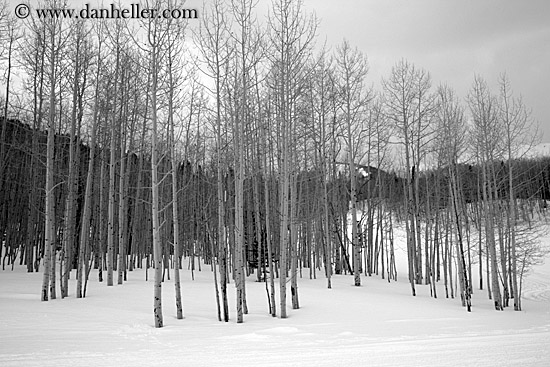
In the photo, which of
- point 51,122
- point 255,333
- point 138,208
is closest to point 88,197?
point 51,122

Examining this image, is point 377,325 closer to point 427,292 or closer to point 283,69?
point 283,69

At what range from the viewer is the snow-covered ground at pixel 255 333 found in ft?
17.9

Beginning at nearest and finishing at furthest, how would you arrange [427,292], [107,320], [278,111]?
[107,320] → [278,111] → [427,292]

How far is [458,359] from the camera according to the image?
17.2 ft

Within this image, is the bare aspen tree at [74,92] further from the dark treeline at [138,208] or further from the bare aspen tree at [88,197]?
the dark treeline at [138,208]

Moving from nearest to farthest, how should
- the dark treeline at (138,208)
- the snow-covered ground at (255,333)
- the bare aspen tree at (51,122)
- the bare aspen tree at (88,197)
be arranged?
the snow-covered ground at (255,333) → the bare aspen tree at (51,122) → the bare aspen tree at (88,197) → the dark treeline at (138,208)

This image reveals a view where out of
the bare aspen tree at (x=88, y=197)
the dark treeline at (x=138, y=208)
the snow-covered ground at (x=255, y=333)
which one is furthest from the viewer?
the dark treeline at (x=138, y=208)

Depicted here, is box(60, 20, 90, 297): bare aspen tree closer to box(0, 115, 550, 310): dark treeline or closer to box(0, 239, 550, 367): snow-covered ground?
box(0, 239, 550, 367): snow-covered ground

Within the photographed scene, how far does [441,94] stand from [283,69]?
8.14 metres

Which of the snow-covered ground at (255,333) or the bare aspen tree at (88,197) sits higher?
the bare aspen tree at (88,197)

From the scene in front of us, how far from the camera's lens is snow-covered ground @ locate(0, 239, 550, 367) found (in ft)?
17.9

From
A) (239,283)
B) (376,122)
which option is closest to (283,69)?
(239,283)

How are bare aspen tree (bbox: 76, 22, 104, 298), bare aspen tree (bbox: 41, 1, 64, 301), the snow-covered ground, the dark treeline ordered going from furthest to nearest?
the dark treeline
bare aspen tree (bbox: 76, 22, 104, 298)
bare aspen tree (bbox: 41, 1, 64, 301)
the snow-covered ground

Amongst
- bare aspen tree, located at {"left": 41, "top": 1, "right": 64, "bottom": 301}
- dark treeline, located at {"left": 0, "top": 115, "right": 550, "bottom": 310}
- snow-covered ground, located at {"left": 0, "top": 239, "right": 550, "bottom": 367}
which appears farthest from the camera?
dark treeline, located at {"left": 0, "top": 115, "right": 550, "bottom": 310}
